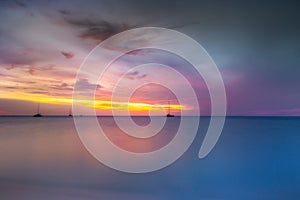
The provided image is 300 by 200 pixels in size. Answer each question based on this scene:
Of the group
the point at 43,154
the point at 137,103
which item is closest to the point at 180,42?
the point at 43,154

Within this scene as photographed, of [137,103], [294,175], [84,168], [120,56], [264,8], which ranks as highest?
[137,103]

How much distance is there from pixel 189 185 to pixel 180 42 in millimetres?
4103

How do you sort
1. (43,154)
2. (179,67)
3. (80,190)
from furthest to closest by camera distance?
(179,67), (43,154), (80,190)

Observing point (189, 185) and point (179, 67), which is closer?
point (189, 185)

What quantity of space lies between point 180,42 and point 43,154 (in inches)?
242

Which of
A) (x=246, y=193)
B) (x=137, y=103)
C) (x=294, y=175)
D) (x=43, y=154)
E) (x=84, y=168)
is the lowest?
(x=246, y=193)

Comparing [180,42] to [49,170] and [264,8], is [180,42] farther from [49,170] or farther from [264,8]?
[49,170]

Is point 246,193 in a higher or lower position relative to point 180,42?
lower

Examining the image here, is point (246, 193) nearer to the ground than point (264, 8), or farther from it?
nearer to the ground

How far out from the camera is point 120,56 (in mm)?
8008

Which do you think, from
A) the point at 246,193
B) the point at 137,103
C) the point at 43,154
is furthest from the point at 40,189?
the point at 137,103

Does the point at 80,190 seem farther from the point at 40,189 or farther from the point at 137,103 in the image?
the point at 137,103

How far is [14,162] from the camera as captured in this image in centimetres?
645

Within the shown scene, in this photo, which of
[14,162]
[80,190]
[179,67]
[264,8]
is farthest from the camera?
[179,67]
